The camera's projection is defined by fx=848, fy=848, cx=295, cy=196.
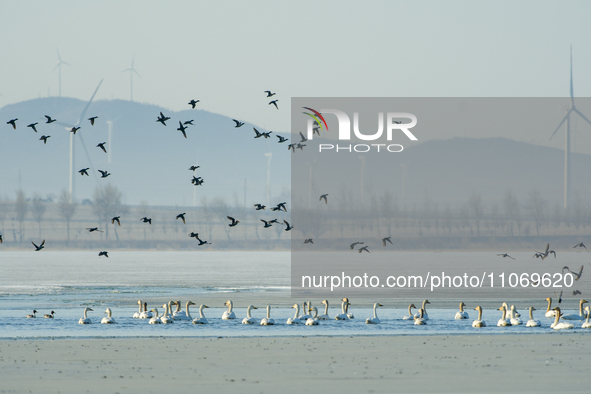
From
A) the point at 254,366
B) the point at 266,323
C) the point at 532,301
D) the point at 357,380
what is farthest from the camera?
the point at 532,301

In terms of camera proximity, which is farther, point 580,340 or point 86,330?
point 86,330

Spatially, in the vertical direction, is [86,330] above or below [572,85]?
below

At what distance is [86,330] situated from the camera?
42312 mm

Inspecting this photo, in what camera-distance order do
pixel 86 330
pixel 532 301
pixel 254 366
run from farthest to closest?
pixel 532 301, pixel 86 330, pixel 254 366

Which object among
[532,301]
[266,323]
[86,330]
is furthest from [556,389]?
[532,301]

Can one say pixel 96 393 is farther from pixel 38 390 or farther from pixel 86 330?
pixel 86 330

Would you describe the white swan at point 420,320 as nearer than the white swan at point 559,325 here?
No

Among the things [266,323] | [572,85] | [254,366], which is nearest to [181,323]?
[266,323]

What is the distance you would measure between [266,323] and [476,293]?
32.7 m

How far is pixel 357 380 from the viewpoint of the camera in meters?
26.5

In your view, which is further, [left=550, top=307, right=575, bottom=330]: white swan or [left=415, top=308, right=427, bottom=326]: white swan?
[left=415, top=308, right=427, bottom=326]: white swan

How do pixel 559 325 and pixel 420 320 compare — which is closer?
pixel 559 325

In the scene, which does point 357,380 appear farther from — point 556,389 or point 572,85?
point 572,85

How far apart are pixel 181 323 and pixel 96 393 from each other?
72.6ft
